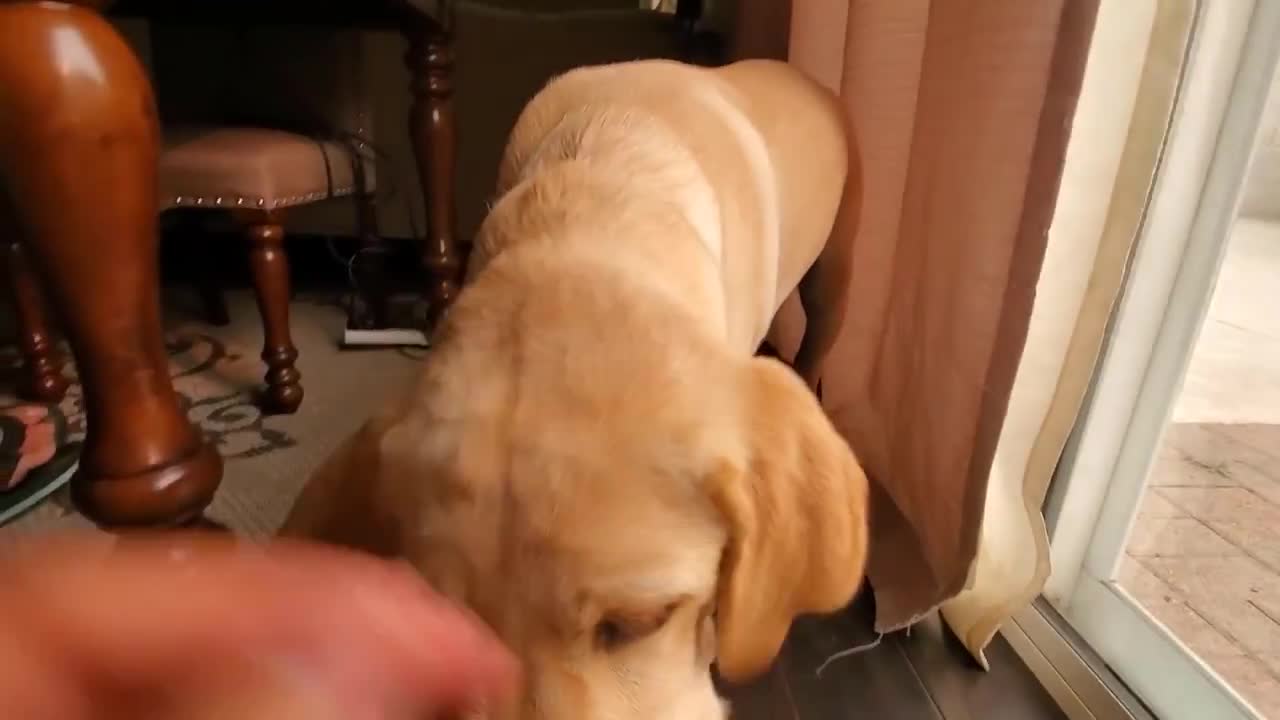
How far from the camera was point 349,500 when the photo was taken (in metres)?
0.84

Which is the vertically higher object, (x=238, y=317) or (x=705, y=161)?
(x=705, y=161)

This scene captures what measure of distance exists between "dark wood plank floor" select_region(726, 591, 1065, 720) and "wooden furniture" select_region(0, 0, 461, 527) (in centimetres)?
69

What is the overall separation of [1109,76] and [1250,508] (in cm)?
83

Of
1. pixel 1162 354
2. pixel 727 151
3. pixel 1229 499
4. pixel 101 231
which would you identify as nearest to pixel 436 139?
pixel 727 151

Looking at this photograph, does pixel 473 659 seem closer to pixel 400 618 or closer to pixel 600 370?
pixel 400 618

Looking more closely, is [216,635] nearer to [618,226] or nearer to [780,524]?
[780,524]

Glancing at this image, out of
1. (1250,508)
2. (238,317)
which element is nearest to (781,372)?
(1250,508)

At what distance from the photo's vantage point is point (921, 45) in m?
1.38

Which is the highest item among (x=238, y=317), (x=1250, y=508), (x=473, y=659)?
(x=473, y=659)

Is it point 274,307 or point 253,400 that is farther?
point 253,400

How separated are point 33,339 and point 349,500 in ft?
4.58

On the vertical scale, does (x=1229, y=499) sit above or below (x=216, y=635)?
below

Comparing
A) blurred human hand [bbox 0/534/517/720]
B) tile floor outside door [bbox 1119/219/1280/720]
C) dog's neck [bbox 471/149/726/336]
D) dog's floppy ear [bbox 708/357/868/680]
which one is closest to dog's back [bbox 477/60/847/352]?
dog's neck [bbox 471/149/726/336]

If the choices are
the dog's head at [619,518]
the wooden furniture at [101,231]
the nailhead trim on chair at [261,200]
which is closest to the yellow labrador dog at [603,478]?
the dog's head at [619,518]
